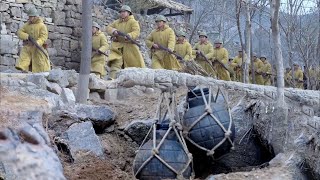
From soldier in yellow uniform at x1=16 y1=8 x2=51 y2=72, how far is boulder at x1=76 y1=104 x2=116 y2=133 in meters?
3.74

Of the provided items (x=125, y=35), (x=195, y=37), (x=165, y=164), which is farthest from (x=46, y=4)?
(x=195, y=37)

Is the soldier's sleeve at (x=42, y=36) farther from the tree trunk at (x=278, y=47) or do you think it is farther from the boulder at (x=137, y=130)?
the tree trunk at (x=278, y=47)

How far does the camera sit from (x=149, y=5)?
1794 cm

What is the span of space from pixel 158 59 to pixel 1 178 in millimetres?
7268

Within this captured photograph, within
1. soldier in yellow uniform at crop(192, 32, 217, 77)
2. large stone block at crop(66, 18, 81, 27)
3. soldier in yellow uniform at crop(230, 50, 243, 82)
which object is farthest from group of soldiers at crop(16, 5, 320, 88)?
soldier in yellow uniform at crop(230, 50, 243, 82)

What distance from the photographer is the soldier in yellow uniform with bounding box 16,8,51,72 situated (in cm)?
1066

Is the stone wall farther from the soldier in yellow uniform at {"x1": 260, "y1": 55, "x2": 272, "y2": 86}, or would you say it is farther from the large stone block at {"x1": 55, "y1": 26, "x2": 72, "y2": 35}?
the soldier in yellow uniform at {"x1": 260, "y1": 55, "x2": 272, "y2": 86}

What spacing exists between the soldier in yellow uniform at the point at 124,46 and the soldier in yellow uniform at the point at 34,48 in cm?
126

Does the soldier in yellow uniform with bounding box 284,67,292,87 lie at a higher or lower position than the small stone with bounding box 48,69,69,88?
lower

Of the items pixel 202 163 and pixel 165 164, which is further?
pixel 202 163

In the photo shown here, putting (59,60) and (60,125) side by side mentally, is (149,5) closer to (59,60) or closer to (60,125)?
(59,60)

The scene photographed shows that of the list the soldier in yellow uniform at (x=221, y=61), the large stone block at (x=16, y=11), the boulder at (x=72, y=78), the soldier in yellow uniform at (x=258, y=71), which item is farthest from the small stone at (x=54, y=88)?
the soldier in yellow uniform at (x=258, y=71)

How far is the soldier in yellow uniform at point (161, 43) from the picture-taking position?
11477 mm

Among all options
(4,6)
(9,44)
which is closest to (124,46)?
(9,44)
